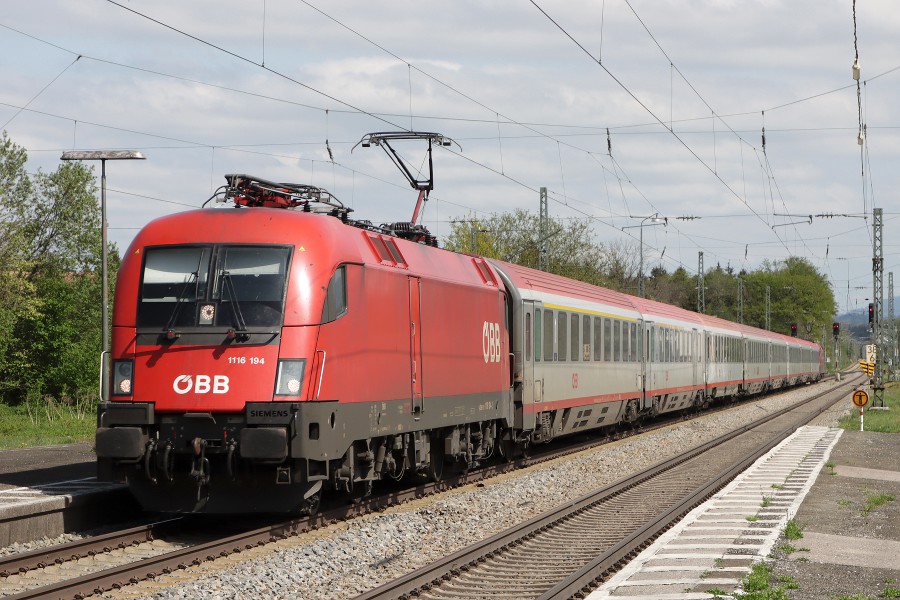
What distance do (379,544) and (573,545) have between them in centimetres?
218

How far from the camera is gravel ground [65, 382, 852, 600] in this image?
32.3 feet

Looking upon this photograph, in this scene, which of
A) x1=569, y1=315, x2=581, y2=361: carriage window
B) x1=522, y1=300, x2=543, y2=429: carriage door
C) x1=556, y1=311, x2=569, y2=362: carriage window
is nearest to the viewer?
x1=522, y1=300, x2=543, y2=429: carriage door

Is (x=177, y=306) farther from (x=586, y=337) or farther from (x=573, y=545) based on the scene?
(x=586, y=337)

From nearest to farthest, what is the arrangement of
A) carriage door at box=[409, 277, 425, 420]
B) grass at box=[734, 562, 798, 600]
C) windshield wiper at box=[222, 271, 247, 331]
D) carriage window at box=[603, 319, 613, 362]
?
grass at box=[734, 562, 798, 600]
windshield wiper at box=[222, 271, 247, 331]
carriage door at box=[409, 277, 425, 420]
carriage window at box=[603, 319, 613, 362]

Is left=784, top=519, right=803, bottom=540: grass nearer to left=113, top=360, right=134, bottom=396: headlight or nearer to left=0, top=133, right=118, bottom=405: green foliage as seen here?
left=113, top=360, right=134, bottom=396: headlight

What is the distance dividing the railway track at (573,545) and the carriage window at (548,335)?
9.68 ft

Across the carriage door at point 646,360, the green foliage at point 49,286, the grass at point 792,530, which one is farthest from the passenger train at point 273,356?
the green foliage at point 49,286

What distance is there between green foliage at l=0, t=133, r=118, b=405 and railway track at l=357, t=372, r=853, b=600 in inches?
1202

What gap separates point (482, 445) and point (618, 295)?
40.3 feet

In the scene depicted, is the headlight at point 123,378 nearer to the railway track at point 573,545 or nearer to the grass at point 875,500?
the railway track at point 573,545

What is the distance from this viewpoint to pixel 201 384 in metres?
12.2

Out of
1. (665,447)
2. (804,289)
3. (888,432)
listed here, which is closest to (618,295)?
(665,447)

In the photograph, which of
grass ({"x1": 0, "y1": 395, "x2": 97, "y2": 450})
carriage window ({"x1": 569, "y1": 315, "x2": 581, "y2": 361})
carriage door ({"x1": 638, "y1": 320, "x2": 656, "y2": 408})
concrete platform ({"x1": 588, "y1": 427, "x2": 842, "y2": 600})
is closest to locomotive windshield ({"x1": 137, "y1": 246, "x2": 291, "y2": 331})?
concrete platform ({"x1": 588, "y1": 427, "x2": 842, "y2": 600})

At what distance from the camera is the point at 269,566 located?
1055 centimetres
